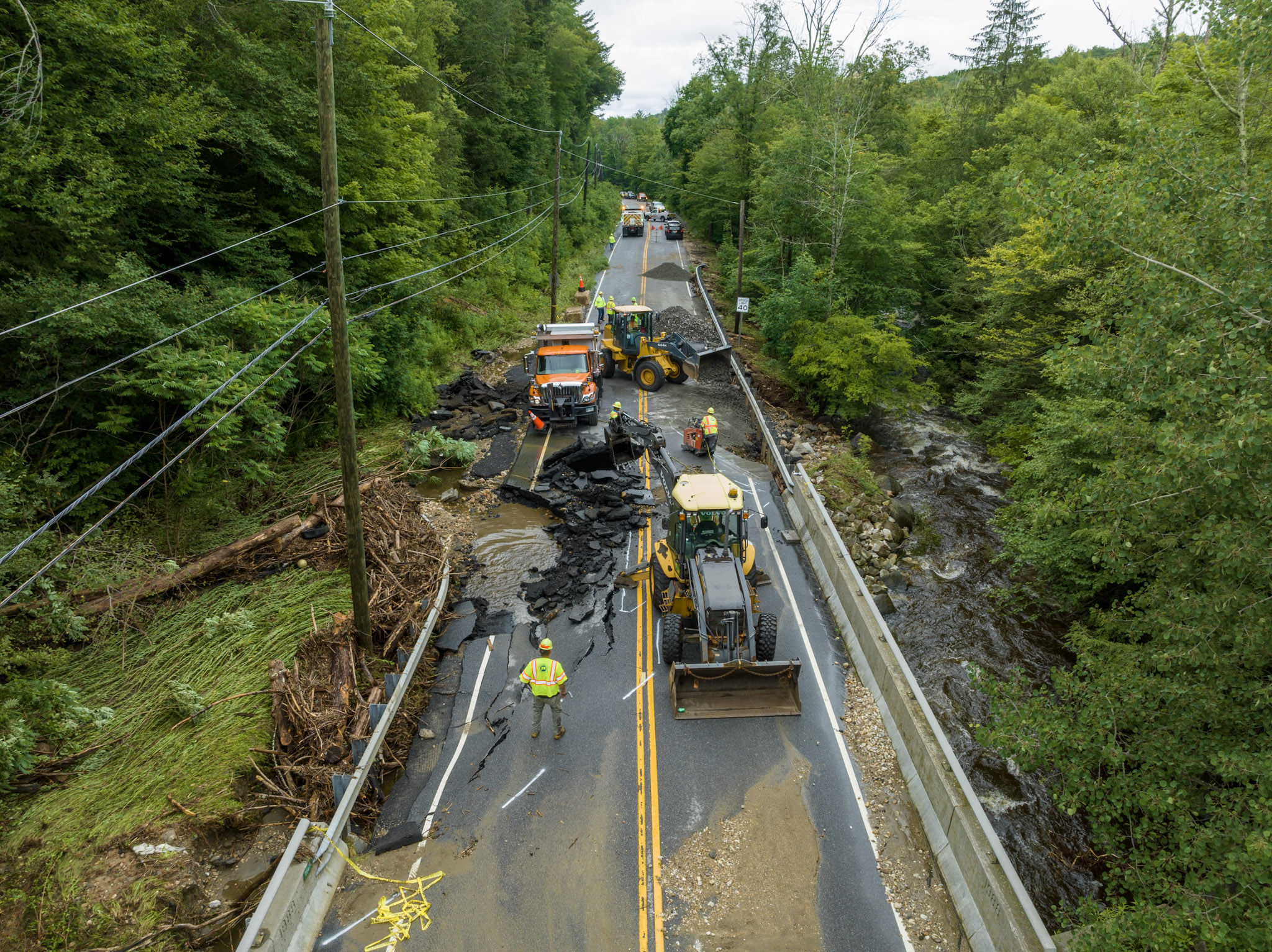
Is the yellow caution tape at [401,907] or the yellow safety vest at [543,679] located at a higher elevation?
the yellow safety vest at [543,679]

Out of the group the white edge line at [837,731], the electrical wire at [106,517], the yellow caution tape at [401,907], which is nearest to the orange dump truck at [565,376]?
the electrical wire at [106,517]

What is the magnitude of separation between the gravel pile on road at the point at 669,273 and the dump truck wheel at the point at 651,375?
1947 centimetres

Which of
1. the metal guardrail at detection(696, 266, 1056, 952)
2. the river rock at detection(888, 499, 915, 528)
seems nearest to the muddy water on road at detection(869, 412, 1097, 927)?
the river rock at detection(888, 499, 915, 528)

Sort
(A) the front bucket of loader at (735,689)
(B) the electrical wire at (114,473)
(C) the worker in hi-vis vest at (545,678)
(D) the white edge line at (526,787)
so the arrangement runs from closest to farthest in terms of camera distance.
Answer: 1. (B) the electrical wire at (114,473)
2. (D) the white edge line at (526,787)
3. (C) the worker in hi-vis vest at (545,678)
4. (A) the front bucket of loader at (735,689)

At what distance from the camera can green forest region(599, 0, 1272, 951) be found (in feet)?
19.9

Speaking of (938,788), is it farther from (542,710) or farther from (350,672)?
(350,672)

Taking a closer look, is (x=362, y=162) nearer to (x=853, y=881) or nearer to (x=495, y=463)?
(x=495, y=463)

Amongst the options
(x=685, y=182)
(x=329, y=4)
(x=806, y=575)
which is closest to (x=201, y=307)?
(x=329, y=4)

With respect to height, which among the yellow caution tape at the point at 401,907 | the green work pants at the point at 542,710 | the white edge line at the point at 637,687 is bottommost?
the yellow caution tape at the point at 401,907

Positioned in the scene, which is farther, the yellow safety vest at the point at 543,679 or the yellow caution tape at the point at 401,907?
the yellow safety vest at the point at 543,679

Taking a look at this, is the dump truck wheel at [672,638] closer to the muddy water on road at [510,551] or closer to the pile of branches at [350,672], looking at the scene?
the muddy water on road at [510,551]

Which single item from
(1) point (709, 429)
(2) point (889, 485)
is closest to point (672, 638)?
(1) point (709, 429)

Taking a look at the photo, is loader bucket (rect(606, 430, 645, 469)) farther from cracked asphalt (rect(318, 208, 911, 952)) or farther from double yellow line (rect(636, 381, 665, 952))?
cracked asphalt (rect(318, 208, 911, 952))

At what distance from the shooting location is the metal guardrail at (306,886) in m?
6.46
